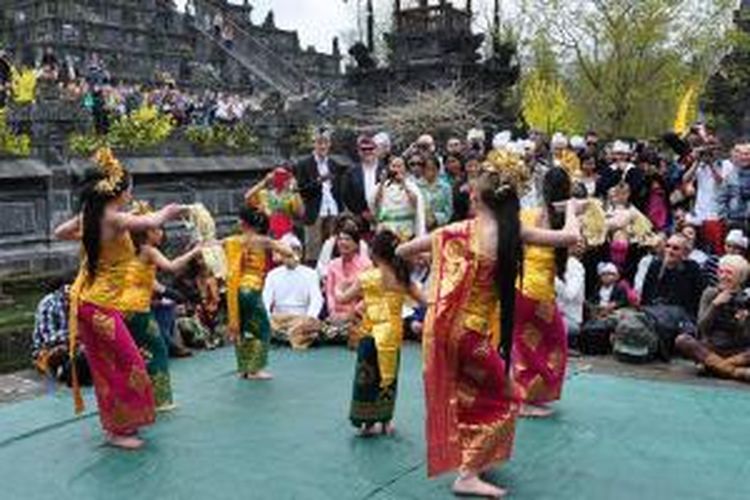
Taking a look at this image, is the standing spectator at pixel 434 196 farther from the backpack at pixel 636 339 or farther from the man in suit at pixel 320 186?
the backpack at pixel 636 339

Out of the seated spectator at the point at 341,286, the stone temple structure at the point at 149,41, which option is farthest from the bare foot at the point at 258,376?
the stone temple structure at the point at 149,41

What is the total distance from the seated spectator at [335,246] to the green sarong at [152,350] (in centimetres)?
265

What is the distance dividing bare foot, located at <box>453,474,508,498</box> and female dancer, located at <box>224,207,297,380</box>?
3.16 metres

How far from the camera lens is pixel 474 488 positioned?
5.46m

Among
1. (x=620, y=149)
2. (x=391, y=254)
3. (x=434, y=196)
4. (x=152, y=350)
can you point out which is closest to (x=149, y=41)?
→ (x=620, y=149)

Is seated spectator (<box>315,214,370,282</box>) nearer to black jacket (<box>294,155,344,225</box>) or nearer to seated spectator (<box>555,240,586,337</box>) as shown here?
black jacket (<box>294,155,344,225</box>)

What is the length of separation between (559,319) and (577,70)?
25.9 m

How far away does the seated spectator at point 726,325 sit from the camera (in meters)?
8.30

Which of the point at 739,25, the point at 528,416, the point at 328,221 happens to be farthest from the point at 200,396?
the point at 739,25

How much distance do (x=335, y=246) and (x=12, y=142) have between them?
5.06 meters

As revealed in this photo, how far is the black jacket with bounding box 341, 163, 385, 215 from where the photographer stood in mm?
11023

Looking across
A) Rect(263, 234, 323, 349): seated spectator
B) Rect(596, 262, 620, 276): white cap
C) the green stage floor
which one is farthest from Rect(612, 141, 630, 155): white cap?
the green stage floor

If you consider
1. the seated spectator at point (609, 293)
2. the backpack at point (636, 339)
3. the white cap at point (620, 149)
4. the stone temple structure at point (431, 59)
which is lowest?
the backpack at point (636, 339)

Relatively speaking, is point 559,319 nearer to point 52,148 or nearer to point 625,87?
point 52,148
